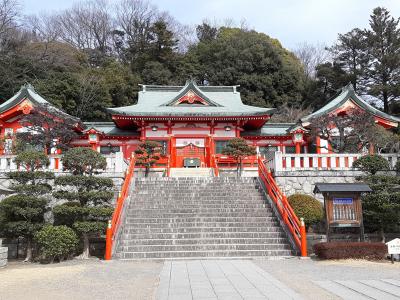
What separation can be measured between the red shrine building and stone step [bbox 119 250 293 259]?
1065cm

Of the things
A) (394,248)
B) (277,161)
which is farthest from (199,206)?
(394,248)

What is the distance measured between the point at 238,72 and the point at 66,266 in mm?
34098

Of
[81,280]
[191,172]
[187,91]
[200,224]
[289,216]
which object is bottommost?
[81,280]

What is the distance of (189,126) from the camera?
957 inches

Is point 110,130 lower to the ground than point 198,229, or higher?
higher

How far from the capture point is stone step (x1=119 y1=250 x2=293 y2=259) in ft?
36.7

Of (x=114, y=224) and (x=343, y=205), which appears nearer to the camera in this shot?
(x=114, y=224)

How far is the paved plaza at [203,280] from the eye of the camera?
6.79m

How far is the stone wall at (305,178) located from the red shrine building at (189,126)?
23.3 feet

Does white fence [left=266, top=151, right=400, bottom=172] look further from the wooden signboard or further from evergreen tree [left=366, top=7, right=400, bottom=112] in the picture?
evergreen tree [left=366, top=7, right=400, bottom=112]

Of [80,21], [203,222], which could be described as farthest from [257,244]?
[80,21]

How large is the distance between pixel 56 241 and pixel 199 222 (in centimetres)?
455

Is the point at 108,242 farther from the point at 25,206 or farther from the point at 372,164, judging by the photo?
the point at 372,164

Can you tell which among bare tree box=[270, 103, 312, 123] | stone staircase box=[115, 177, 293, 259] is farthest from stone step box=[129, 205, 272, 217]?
bare tree box=[270, 103, 312, 123]
